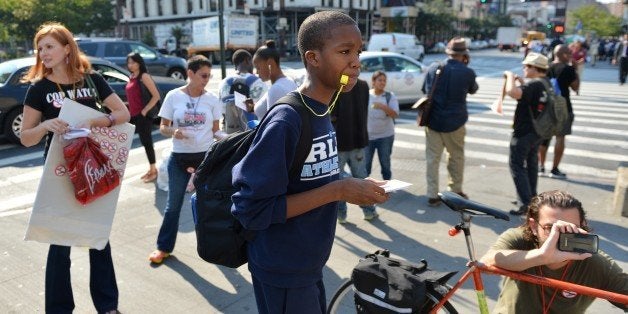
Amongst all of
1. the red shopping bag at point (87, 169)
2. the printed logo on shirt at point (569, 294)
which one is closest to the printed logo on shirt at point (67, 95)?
the red shopping bag at point (87, 169)

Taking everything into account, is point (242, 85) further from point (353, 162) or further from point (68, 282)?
point (68, 282)

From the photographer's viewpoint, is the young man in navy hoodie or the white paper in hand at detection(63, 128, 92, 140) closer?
the young man in navy hoodie

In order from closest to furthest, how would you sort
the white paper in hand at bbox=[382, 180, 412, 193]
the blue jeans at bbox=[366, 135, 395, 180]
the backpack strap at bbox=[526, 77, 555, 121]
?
the white paper in hand at bbox=[382, 180, 412, 193]
the backpack strap at bbox=[526, 77, 555, 121]
the blue jeans at bbox=[366, 135, 395, 180]

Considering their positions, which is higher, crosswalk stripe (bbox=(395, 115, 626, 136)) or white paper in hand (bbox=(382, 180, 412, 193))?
white paper in hand (bbox=(382, 180, 412, 193))

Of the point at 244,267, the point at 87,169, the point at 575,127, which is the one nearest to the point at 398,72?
the point at 575,127

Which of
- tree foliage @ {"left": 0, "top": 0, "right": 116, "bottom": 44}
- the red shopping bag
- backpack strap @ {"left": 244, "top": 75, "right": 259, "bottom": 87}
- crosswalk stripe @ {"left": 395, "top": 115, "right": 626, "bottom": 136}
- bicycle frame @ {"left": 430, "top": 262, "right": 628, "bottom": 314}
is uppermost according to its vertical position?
tree foliage @ {"left": 0, "top": 0, "right": 116, "bottom": 44}

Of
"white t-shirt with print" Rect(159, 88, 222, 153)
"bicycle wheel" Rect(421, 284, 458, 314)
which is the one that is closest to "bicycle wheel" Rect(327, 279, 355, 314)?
"bicycle wheel" Rect(421, 284, 458, 314)

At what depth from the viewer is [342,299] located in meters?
2.93

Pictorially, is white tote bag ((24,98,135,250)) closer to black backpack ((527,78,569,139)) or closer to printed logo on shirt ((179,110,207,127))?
printed logo on shirt ((179,110,207,127))

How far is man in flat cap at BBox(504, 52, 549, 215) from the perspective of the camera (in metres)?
5.17

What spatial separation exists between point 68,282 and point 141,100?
411cm

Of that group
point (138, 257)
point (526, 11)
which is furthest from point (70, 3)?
point (526, 11)

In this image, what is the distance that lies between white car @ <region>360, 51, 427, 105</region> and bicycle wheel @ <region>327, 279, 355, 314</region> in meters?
10.3

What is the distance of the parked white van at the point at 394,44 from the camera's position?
107ft
